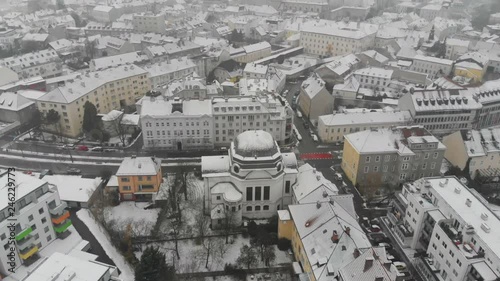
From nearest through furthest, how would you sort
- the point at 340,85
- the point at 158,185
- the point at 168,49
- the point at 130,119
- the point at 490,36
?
the point at 158,185 → the point at 130,119 → the point at 340,85 → the point at 168,49 → the point at 490,36

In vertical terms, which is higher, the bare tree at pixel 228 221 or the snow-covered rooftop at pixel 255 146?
the snow-covered rooftop at pixel 255 146

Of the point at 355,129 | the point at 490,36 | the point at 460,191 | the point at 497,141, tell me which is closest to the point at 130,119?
the point at 355,129

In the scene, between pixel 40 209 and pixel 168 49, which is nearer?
pixel 40 209

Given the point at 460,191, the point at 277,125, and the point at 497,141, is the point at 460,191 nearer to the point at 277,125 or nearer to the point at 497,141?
the point at 497,141

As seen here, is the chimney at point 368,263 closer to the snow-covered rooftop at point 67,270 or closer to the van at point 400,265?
the van at point 400,265

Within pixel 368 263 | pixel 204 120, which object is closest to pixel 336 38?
pixel 204 120

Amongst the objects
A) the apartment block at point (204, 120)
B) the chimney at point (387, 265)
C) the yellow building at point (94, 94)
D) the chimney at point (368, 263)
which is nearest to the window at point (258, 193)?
the apartment block at point (204, 120)
